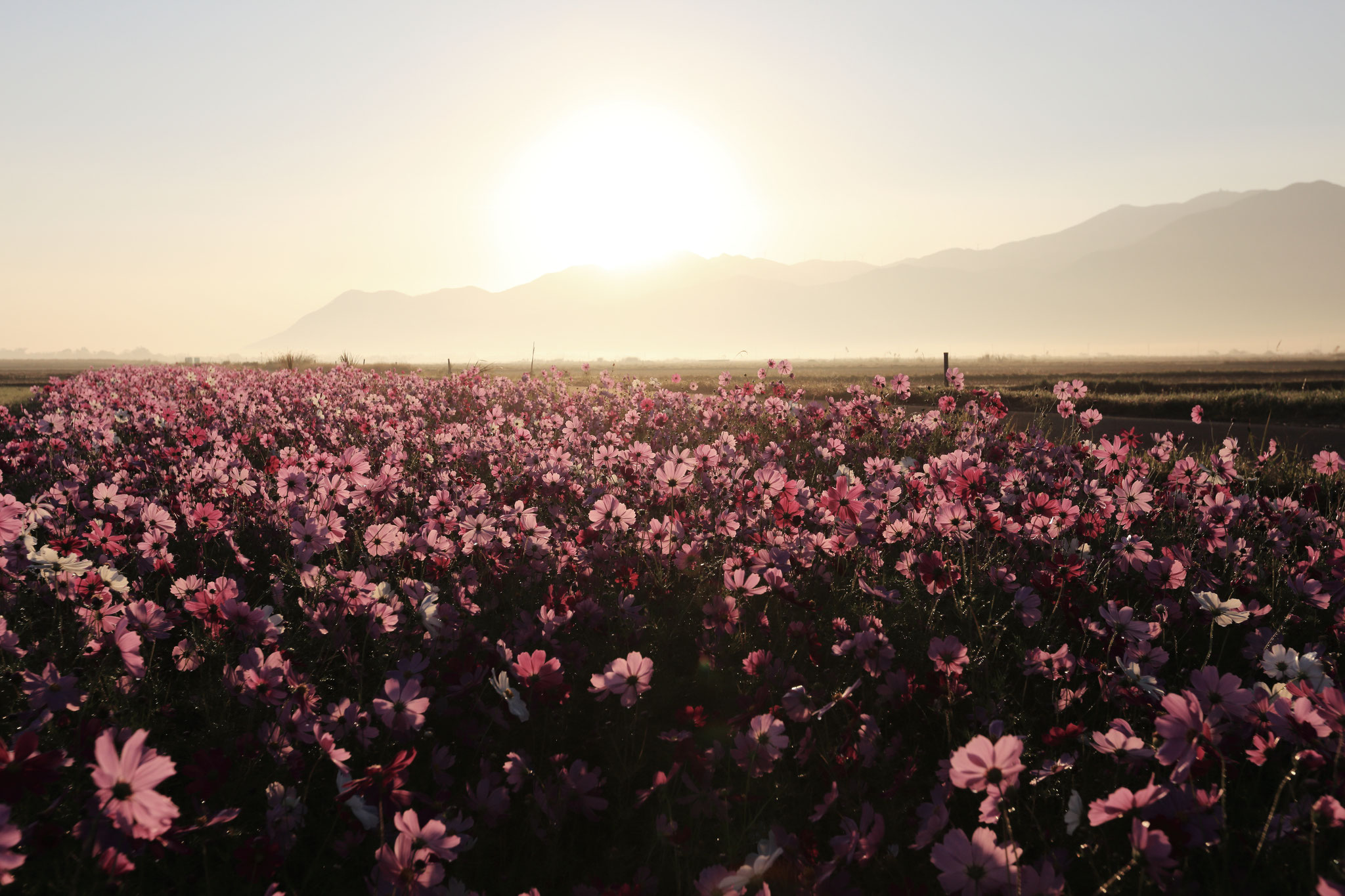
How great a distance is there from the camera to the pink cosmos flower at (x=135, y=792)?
1.27 metres

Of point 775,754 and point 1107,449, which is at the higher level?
point 1107,449

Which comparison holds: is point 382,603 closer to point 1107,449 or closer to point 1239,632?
point 1239,632

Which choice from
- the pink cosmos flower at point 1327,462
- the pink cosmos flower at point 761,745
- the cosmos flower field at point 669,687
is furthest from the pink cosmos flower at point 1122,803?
the pink cosmos flower at point 1327,462

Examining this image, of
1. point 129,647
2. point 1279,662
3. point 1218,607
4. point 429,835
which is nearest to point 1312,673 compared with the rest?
point 1279,662

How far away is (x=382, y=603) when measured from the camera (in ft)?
8.96

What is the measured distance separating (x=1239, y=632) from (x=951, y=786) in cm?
275

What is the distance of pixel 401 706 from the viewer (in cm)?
207

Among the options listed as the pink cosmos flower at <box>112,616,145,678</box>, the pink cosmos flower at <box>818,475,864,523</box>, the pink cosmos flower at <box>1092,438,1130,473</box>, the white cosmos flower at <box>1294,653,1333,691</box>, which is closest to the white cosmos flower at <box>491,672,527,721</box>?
the pink cosmos flower at <box>112,616,145,678</box>

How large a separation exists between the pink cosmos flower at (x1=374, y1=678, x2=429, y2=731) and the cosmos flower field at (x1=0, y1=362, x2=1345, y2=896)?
12mm

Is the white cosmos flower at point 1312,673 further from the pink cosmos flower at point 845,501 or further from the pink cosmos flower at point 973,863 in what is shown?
the pink cosmos flower at point 845,501

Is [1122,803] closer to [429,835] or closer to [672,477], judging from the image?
[429,835]

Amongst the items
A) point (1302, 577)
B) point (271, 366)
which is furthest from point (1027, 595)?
point (271, 366)

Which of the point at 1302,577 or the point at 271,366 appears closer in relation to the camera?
the point at 1302,577

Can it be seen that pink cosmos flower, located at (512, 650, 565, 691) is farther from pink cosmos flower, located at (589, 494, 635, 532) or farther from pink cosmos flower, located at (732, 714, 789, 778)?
pink cosmos flower, located at (589, 494, 635, 532)
